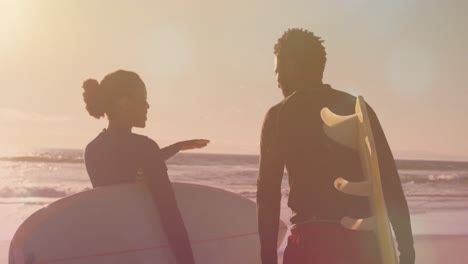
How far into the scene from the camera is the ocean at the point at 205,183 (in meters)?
11.3

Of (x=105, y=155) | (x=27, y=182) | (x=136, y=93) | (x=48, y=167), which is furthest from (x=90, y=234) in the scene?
(x=48, y=167)

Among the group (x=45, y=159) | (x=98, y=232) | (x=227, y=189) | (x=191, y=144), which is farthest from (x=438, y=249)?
(x=45, y=159)

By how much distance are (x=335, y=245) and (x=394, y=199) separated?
0.29 metres

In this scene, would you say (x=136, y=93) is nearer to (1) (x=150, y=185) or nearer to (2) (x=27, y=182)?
(1) (x=150, y=185)

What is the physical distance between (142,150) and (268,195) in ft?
2.83

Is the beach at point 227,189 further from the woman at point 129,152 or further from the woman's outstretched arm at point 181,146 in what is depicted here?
the woman at point 129,152

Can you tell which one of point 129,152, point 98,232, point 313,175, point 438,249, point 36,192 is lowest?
point 36,192

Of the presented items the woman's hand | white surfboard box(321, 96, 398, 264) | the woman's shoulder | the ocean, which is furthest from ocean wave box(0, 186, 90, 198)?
white surfboard box(321, 96, 398, 264)

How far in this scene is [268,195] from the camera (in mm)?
2594

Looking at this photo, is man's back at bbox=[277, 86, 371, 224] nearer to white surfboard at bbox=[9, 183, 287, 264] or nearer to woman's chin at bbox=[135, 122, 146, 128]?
woman's chin at bbox=[135, 122, 146, 128]

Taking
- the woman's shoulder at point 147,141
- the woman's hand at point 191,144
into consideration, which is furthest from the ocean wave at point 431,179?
the woman's shoulder at point 147,141

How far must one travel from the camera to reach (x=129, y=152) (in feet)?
10.6

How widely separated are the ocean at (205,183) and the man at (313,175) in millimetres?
6978

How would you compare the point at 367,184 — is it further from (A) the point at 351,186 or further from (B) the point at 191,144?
(B) the point at 191,144
